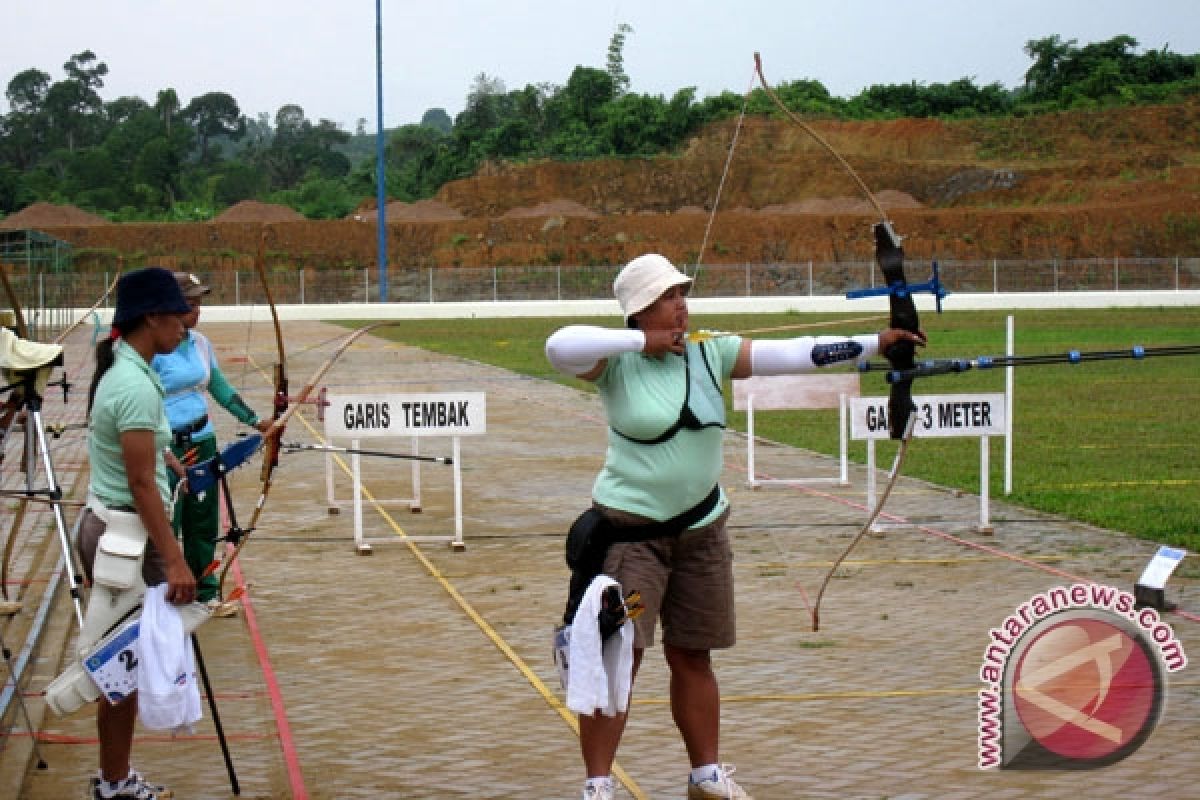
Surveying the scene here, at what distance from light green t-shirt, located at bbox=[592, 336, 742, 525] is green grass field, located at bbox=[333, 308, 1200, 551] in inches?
85.2

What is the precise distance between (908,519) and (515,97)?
409ft

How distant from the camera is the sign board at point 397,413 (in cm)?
1255

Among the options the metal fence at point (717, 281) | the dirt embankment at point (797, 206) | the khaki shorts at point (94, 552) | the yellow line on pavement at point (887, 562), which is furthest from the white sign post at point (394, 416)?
the dirt embankment at point (797, 206)

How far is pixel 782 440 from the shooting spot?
21344 mm

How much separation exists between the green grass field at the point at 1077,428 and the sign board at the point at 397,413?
5054 mm

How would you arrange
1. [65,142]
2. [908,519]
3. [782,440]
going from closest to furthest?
[908,519] → [782,440] → [65,142]

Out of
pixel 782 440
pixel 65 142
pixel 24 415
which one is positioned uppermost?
pixel 65 142

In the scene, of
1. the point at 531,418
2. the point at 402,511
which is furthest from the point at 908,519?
the point at 531,418

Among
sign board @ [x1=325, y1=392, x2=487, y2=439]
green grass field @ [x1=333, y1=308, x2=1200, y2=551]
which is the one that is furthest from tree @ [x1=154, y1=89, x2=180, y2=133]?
sign board @ [x1=325, y1=392, x2=487, y2=439]

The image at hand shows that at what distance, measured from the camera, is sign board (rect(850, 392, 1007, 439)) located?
12836 mm

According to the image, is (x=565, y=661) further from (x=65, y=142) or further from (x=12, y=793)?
(x=65, y=142)

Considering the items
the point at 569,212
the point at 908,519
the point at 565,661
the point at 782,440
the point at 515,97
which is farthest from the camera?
the point at 515,97

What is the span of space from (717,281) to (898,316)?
68636 millimetres

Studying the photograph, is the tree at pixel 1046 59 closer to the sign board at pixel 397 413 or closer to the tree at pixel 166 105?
the tree at pixel 166 105
